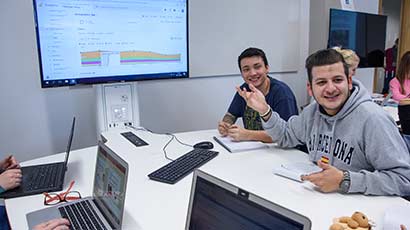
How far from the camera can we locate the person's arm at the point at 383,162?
1199 millimetres

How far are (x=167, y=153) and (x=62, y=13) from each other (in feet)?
3.32

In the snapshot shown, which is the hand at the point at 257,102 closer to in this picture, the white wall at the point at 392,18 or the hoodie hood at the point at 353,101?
the hoodie hood at the point at 353,101

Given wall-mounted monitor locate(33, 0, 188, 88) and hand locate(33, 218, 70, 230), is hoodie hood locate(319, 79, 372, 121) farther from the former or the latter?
wall-mounted monitor locate(33, 0, 188, 88)

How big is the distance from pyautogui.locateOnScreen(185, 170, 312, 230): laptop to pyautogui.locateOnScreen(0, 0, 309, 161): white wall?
169 cm

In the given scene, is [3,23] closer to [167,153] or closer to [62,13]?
[62,13]

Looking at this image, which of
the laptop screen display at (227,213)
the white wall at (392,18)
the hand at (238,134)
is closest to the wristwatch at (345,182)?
the laptop screen display at (227,213)

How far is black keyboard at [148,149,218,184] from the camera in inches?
55.6

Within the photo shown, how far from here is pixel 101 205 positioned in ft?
3.80

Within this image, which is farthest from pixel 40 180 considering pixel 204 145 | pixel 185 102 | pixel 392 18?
pixel 392 18

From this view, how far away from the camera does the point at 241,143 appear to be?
1847 mm

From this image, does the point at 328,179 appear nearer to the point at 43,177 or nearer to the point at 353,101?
the point at 353,101

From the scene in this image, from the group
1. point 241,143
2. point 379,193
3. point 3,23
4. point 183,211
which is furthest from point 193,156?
point 3,23

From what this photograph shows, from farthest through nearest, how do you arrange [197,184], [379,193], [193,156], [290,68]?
[290,68] < [193,156] < [379,193] < [197,184]

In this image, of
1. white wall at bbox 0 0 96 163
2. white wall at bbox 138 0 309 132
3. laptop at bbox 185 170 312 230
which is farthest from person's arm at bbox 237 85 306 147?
white wall at bbox 0 0 96 163
